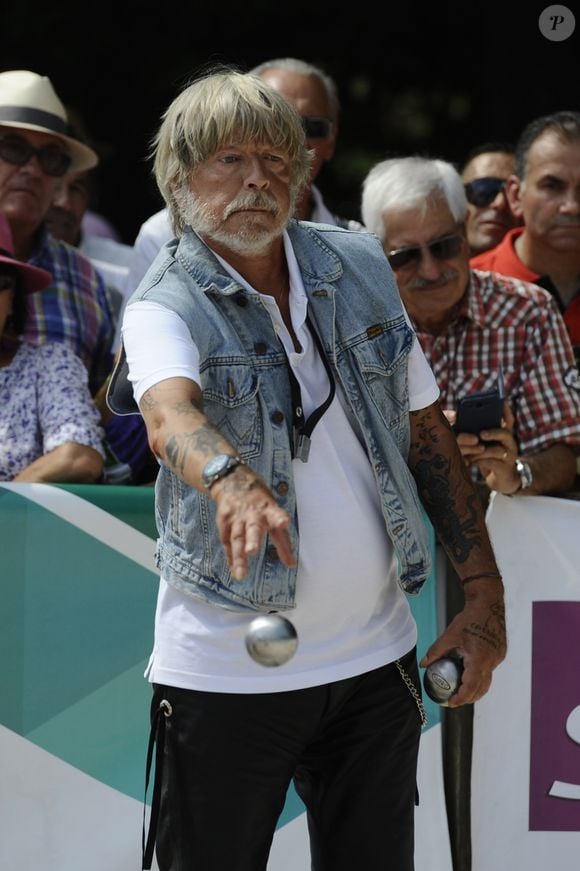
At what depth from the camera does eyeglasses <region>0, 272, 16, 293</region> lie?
397cm

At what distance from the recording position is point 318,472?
2.51m

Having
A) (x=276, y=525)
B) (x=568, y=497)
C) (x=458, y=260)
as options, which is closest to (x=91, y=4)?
(x=458, y=260)

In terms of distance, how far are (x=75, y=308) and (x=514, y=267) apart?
5.09 ft

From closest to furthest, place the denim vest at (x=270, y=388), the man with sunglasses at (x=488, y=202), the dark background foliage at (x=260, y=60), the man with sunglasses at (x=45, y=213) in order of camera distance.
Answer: the denim vest at (x=270, y=388), the man with sunglasses at (x=45, y=213), the man with sunglasses at (x=488, y=202), the dark background foliage at (x=260, y=60)

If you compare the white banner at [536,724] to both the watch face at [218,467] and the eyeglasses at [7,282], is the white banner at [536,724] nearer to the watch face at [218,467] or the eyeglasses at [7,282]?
the eyeglasses at [7,282]

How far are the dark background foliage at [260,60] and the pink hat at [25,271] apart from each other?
15.4ft

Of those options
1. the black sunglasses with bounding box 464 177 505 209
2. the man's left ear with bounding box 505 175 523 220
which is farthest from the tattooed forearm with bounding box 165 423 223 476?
the black sunglasses with bounding box 464 177 505 209

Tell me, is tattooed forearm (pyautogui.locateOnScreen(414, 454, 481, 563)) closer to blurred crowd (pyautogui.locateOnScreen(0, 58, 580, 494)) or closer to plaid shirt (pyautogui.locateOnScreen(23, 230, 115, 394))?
blurred crowd (pyautogui.locateOnScreen(0, 58, 580, 494))

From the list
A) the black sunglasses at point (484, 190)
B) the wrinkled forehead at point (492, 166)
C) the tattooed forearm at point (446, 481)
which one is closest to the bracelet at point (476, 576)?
the tattooed forearm at point (446, 481)

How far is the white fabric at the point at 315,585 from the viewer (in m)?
2.46

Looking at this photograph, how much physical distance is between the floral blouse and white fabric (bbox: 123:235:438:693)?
53.3 inches

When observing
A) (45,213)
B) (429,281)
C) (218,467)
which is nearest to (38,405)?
(45,213)

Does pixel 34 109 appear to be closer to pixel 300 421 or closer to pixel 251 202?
pixel 251 202

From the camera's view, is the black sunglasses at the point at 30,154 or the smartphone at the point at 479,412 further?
the black sunglasses at the point at 30,154
